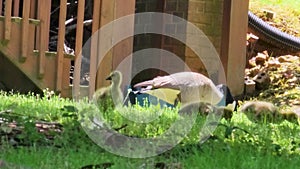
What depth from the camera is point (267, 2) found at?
1427 cm

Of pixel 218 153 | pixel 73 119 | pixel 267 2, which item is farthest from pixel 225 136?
pixel 267 2

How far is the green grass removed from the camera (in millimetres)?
3520

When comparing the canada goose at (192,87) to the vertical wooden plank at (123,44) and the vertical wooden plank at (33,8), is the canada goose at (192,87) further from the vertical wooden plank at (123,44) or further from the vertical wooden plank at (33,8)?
the vertical wooden plank at (33,8)

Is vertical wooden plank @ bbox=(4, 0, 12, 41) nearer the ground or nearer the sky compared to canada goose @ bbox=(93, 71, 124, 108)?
nearer the sky

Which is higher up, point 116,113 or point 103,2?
point 103,2

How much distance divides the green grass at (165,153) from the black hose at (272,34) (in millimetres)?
6067

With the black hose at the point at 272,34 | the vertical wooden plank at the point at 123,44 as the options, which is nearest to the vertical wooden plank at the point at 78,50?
the vertical wooden plank at the point at 123,44

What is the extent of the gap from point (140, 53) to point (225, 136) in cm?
559

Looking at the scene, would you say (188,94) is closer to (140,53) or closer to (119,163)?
(140,53)

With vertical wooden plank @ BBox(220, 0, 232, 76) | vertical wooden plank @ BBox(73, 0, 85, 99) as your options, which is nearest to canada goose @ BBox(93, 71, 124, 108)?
vertical wooden plank @ BBox(73, 0, 85, 99)

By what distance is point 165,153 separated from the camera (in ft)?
12.8

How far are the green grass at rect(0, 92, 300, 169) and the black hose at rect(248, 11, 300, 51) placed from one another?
19.9 ft

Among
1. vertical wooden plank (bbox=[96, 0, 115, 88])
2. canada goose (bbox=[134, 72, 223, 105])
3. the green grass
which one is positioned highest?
vertical wooden plank (bbox=[96, 0, 115, 88])

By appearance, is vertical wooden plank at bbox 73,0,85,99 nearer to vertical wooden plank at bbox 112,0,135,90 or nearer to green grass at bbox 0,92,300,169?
vertical wooden plank at bbox 112,0,135,90
